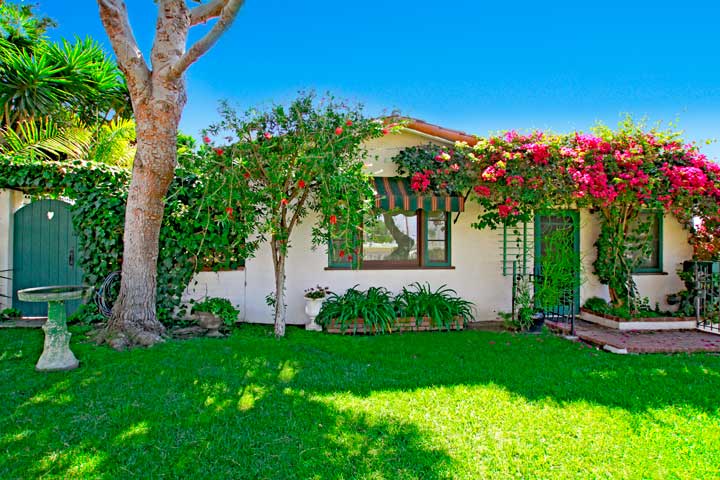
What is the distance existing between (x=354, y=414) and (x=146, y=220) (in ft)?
17.7

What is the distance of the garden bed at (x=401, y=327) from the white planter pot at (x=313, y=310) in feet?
1.25

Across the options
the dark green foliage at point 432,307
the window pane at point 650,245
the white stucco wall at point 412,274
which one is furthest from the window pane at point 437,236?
the window pane at point 650,245

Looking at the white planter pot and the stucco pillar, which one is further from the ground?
the stucco pillar

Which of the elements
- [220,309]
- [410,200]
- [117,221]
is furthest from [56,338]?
[410,200]

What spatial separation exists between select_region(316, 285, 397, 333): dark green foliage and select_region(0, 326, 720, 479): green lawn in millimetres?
1708

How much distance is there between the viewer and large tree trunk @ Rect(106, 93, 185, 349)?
7.21 m

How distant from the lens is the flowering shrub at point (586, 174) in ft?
29.1

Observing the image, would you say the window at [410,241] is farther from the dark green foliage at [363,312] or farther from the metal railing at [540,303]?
the metal railing at [540,303]

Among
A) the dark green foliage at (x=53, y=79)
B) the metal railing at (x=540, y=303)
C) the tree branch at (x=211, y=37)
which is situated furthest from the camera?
the dark green foliage at (x=53, y=79)

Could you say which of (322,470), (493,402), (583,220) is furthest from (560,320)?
Result: (322,470)

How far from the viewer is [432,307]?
940 centimetres

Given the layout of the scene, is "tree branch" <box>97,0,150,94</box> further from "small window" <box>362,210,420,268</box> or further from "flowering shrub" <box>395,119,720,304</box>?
"small window" <box>362,210,420,268</box>

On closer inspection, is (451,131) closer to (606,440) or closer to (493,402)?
(493,402)

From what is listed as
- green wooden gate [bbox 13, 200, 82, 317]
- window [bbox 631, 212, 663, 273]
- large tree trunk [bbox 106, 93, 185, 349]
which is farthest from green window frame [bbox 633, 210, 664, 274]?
green wooden gate [bbox 13, 200, 82, 317]
